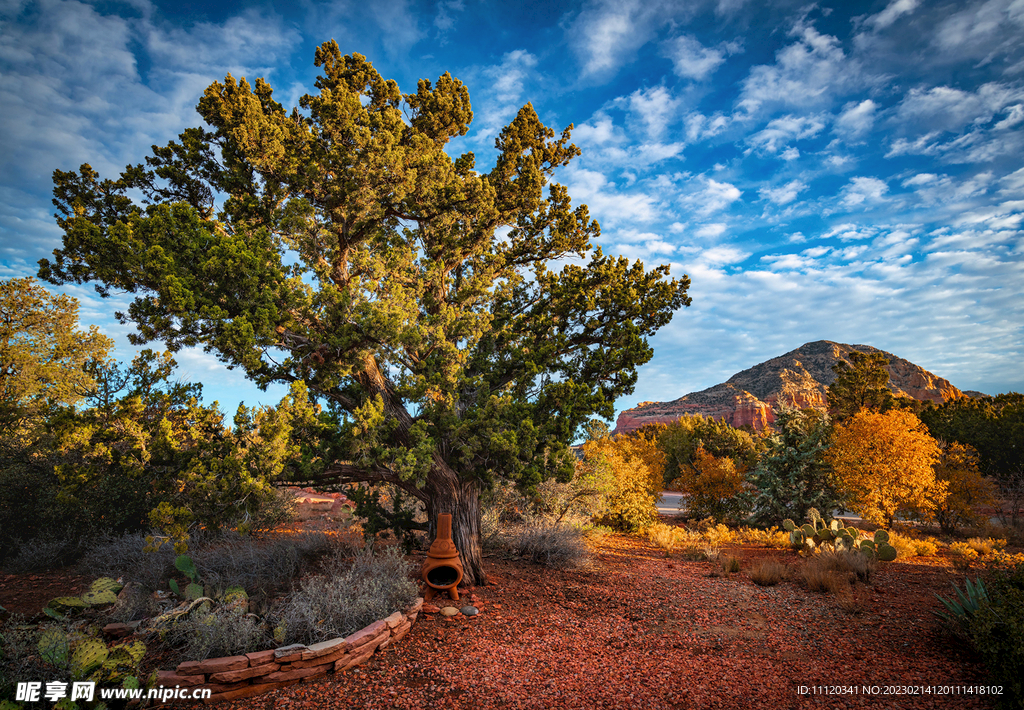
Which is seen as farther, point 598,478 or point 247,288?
point 598,478

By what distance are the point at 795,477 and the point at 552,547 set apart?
1139 centimetres

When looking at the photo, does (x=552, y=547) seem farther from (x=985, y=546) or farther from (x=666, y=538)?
(x=985, y=546)

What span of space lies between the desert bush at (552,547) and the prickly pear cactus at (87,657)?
786 centimetres

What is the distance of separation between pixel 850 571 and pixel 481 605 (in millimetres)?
8033

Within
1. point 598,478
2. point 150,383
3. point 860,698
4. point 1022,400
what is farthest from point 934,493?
point 1022,400

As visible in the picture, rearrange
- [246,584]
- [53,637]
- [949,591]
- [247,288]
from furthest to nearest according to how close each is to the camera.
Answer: [949,591] < [246,584] < [247,288] < [53,637]

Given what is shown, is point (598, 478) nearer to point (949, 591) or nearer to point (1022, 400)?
point (949, 591)

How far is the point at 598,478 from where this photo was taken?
1304cm

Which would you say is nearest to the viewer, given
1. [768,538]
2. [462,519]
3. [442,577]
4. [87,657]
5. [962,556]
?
[87,657]

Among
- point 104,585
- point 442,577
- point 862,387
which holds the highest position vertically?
point 862,387

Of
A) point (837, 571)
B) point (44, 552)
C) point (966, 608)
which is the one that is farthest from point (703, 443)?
point (44, 552)

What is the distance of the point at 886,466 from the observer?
48.1 feet

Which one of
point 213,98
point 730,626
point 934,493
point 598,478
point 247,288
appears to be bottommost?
point 730,626

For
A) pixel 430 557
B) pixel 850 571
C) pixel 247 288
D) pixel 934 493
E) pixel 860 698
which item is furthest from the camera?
pixel 934 493
